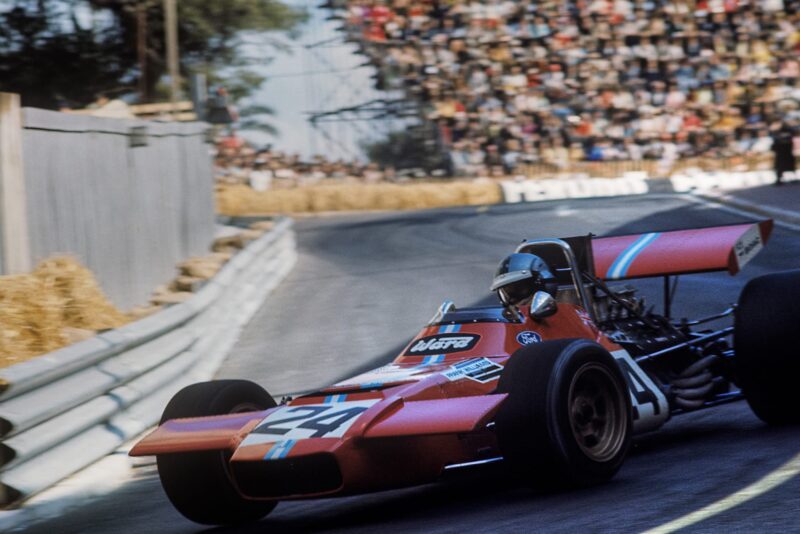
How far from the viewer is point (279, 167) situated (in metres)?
34.8

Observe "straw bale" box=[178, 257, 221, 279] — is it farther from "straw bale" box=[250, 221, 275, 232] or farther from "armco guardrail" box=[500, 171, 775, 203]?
"armco guardrail" box=[500, 171, 775, 203]

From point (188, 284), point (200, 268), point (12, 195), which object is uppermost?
point (12, 195)

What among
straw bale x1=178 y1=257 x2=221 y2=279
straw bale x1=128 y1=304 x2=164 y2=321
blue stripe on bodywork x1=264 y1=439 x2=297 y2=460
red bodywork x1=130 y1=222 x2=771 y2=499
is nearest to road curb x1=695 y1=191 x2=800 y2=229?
straw bale x1=178 y1=257 x2=221 y2=279

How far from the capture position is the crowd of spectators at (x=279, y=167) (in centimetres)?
3391

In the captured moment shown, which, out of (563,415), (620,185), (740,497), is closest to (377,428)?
(563,415)

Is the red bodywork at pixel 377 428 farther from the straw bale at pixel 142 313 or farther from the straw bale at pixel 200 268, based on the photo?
the straw bale at pixel 200 268

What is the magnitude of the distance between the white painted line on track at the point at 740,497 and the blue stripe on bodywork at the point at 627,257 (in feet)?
7.33

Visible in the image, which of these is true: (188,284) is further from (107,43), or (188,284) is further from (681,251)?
(107,43)

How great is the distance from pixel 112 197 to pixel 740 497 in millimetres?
8045

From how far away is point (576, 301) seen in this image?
6.92m

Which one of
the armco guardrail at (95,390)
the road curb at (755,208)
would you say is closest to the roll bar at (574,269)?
the armco guardrail at (95,390)

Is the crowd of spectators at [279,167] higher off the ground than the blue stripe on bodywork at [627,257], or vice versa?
the crowd of spectators at [279,167]

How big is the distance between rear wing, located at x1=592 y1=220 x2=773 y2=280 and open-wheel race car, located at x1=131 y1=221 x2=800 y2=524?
0.47m

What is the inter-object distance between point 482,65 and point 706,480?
28.4 m
